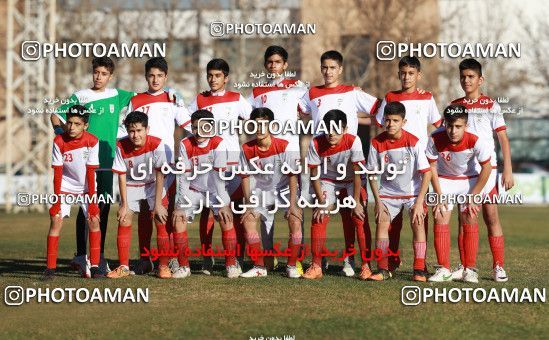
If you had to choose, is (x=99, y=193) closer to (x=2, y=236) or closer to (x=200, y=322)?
(x=200, y=322)

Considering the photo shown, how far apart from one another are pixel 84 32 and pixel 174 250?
79.2 feet

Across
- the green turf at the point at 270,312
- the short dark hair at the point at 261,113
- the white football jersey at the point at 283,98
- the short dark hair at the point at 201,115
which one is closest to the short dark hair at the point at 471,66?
the white football jersey at the point at 283,98

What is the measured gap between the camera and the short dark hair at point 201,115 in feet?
32.1

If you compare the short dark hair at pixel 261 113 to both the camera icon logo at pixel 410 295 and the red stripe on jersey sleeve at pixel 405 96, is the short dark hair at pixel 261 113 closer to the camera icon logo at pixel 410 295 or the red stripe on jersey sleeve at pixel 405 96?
the red stripe on jersey sleeve at pixel 405 96

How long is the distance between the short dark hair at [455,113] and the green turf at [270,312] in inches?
59.9

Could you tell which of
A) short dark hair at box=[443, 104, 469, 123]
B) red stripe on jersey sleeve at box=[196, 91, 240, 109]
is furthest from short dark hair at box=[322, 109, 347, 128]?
red stripe on jersey sleeve at box=[196, 91, 240, 109]

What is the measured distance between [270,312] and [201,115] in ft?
8.94

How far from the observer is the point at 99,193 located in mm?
10453

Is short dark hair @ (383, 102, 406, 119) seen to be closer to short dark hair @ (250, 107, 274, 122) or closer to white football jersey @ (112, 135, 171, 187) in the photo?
short dark hair @ (250, 107, 274, 122)

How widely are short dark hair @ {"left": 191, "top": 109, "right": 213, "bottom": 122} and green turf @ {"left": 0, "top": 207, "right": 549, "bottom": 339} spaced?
5.10 feet

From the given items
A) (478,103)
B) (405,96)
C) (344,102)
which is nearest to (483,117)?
(478,103)

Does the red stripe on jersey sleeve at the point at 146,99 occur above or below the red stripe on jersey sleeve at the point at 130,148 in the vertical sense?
above

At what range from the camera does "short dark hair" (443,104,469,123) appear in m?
9.30

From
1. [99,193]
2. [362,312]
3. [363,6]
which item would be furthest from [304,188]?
[363,6]
